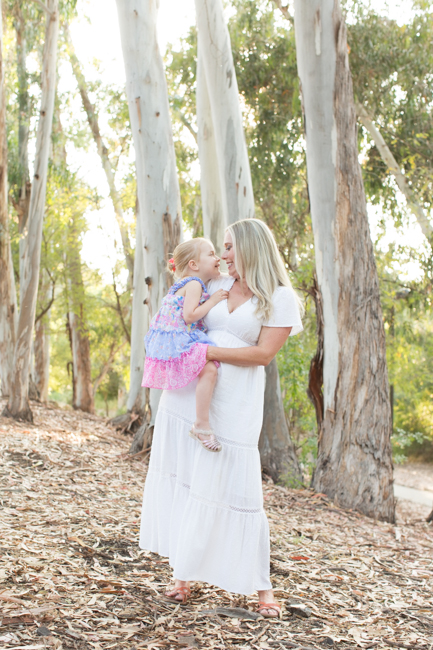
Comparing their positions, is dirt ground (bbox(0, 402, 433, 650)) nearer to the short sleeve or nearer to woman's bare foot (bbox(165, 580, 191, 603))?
woman's bare foot (bbox(165, 580, 191, 603))

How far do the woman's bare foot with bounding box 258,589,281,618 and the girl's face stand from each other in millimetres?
1449

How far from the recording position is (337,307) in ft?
16.3

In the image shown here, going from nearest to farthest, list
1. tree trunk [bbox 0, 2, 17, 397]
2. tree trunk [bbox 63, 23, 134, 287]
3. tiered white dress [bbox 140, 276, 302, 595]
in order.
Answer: tiered white dress [bbox 140, 276, 302, 595] → tree trunk [bbox 0, 2, 17, 397] → tree trunk [bbox 63, 23, 134, 287]

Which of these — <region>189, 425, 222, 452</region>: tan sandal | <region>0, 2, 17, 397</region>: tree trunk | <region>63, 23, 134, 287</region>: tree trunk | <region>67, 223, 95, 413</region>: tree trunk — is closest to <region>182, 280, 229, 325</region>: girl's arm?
<region>189, 425, 222, 452</region>: tan sandal

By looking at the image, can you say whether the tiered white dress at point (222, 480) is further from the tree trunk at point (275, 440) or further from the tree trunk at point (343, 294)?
the tree trunk at point (275, 440)

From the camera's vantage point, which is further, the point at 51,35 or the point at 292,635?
the point at 51,35

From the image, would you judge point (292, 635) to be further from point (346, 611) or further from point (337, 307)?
point (337, 307)

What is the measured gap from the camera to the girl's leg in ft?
7.97

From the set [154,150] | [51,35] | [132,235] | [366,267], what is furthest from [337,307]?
[132,235]

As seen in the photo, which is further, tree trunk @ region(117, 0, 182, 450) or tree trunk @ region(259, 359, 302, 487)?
tree trunk @ region(259, 359, 302, 487)

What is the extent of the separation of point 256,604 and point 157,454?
0.84 metres

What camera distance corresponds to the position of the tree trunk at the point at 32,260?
709cm

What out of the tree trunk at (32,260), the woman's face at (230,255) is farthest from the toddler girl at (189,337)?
the tree trunk at (32,260)

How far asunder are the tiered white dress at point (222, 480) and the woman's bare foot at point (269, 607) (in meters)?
0.05
